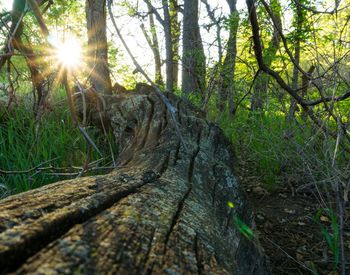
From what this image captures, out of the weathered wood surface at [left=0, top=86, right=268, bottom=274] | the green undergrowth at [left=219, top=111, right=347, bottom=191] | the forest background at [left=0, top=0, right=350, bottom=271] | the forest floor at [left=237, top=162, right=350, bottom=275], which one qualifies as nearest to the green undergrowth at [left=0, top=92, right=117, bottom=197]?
the forest background at [left=0, top=0, right=350, bottom=271]

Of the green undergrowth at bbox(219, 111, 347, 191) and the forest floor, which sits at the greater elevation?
the green undergrowth at bbox(219, 111, 347, 191)

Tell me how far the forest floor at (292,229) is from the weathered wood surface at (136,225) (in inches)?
22.0

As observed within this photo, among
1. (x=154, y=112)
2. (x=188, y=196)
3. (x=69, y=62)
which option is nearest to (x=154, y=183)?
(x=188, y=196)

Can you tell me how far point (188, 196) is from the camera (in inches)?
51.6

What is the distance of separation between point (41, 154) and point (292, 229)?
7.13 ft

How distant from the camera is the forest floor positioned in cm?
200

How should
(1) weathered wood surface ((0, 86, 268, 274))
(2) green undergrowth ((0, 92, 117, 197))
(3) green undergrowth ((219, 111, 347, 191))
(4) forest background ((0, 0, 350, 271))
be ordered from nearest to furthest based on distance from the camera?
(1) weathered wood surface ((0, 86, 268, 274))
(4) forest background ((0, 0, 350, 271))
(2) green undergrowth ((0, 92, 117, 197))
(3) green undergrowth ((219, 111, 347, 191))

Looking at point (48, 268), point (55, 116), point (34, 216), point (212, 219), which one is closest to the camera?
point (48, 268)

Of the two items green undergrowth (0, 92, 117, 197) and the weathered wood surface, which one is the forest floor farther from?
green undergrowth (0, 92, 117, 197)

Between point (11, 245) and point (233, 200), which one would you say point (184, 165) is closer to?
point (233, 200)

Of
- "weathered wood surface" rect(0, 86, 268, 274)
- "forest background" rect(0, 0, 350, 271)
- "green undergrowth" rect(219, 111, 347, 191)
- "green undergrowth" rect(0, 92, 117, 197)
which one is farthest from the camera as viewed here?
"green undergrowth" rect(219, 111, 347, 191)

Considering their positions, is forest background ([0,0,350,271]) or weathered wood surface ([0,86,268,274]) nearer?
weathered wood surface ([0,86,268,274])

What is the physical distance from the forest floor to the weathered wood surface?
559mm

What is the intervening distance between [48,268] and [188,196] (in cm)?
80
